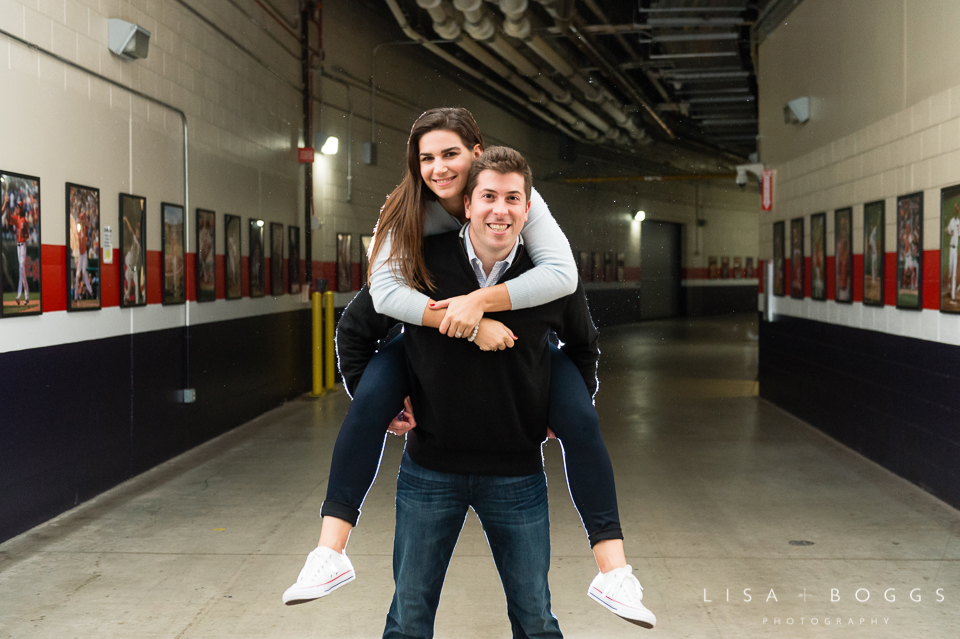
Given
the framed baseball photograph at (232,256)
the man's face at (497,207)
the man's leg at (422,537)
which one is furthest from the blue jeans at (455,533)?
the framed baseball photograph at (232,256)

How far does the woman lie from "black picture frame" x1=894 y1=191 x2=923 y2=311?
409 cm

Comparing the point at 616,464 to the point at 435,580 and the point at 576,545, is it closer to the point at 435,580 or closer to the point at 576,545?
the point at 576,545

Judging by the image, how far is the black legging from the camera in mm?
1931

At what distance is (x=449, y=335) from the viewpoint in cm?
186

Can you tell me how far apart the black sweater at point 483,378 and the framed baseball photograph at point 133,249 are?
4.04m

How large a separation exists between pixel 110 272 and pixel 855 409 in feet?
16.2

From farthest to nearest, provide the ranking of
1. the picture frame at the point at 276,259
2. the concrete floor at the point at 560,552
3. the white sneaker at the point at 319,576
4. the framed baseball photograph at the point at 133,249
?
the picture frame at the point at 276,259, the framed baseball photograph at the point at 133,249, the concrete floor at the point at 560,552, the white sneaker at the point at 319,576

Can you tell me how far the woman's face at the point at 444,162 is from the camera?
79.0 inches

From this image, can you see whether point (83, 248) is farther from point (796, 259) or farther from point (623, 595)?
point (796, 259)

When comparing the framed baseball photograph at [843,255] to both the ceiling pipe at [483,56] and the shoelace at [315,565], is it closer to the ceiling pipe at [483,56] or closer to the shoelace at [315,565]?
the ceiling pipe at [483,56]

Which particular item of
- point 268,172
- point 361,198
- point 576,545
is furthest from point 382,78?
point 576,545

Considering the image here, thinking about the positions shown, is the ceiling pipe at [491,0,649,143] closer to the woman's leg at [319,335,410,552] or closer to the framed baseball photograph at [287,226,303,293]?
the framed baseball photograph at [287,226,303,293]

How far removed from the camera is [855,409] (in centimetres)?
648

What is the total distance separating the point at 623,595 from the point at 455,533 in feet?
1.39
